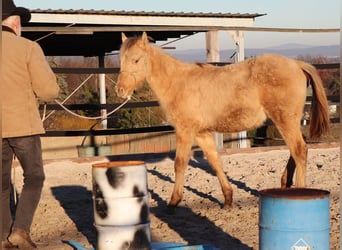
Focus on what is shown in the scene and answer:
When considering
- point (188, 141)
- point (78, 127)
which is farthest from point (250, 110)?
point (78, 127)

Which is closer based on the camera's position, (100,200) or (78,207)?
(100,200)

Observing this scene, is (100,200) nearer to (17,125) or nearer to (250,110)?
(17,125)

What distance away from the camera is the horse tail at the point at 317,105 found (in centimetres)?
630

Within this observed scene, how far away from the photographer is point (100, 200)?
4.39 m

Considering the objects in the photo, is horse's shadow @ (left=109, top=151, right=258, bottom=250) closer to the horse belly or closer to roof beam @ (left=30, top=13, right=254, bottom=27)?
the horse belly

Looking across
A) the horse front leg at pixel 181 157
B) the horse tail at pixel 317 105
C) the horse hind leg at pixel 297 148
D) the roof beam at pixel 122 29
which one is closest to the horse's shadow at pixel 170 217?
the horse front leg at pixel 181 157

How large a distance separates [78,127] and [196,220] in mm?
12853

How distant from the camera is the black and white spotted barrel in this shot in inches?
170

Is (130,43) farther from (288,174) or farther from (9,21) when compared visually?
(288,174)

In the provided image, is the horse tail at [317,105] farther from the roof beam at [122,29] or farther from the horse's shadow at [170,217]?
the roof beam at [122,29]

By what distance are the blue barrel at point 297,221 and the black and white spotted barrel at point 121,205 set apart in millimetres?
1092

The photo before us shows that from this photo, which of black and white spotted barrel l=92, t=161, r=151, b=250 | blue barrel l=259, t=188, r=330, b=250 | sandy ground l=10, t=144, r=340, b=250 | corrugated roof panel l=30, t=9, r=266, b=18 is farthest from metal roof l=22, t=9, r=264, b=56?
blue barrel l=259, t=188, r=330, b=250

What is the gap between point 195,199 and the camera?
6.91 m

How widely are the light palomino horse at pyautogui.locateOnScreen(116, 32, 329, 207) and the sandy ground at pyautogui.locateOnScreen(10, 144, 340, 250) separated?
0.42 m
